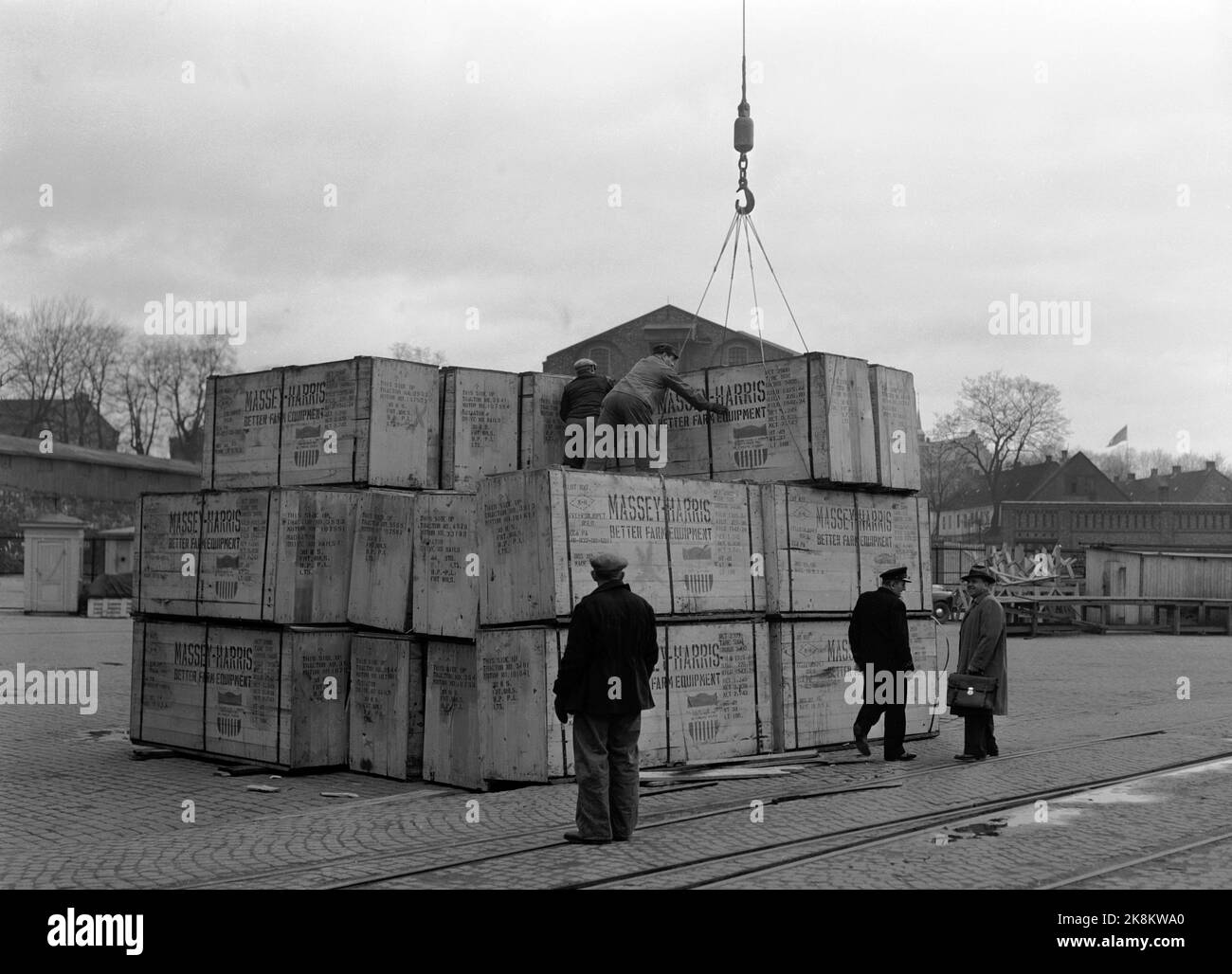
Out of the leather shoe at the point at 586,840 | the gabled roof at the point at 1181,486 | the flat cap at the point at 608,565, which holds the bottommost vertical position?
the leather shoe at the point at 586,840

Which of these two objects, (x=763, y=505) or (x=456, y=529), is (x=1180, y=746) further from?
(x=456, y=529)

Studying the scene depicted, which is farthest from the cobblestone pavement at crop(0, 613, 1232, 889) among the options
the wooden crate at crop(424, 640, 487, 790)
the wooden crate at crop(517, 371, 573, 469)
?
the wooden crate at crop(517, 371, 573, 469)

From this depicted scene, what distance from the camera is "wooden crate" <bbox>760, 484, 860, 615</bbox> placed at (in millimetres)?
12211

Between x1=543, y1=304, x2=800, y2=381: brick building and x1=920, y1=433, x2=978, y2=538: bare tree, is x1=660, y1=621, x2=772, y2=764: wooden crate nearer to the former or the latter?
x1=543, y1=304, x2=800, y2=381: brick building

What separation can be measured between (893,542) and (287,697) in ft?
19.7

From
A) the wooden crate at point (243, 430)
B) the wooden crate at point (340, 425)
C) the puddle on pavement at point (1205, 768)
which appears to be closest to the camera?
the puddle on pavement at point (1205, 768)

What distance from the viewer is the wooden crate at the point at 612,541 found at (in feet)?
33.8

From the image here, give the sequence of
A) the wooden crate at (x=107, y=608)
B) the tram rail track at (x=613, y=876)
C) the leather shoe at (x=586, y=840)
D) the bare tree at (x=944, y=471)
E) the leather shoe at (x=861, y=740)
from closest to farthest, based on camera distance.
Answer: the tram rail track at (x=613, y=876), the leather shoe at (x=586, y=840), the leather shoe at (x=861, y=740), the wooden crate at (x=107, y=608), the bare tree at (x=944, y=471)

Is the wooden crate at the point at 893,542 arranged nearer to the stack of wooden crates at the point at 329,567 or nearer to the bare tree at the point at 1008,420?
the stack of wooden crates at the point at 329,567

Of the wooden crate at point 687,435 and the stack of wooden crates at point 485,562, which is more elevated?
the wooden crate at point 687,435

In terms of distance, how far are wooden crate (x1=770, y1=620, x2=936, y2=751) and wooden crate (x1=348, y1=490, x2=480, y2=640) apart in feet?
9.69

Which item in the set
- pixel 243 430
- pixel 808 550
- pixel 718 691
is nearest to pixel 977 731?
pixel 808 550

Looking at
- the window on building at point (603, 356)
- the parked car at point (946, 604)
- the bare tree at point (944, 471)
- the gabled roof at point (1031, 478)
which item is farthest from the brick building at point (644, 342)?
the parked car at point (946, 604)

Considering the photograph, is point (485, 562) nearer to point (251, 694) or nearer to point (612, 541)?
point (612, 541)
